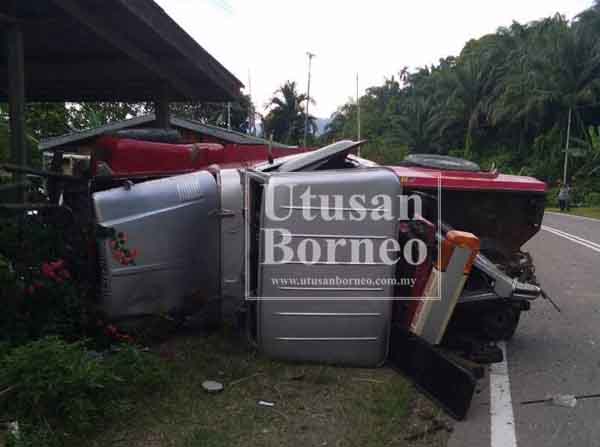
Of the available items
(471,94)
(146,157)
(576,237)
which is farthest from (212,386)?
(471,94)

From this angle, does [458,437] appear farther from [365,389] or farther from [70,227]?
[70,227]

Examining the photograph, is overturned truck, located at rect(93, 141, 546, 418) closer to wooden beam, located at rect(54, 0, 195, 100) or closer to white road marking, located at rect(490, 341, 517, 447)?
white road marking, located at rect(490, 341, 517, 447)

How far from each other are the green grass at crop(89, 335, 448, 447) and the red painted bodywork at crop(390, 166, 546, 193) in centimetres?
172

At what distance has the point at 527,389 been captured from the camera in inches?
177

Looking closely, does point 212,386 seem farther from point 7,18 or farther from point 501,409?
point 7,18

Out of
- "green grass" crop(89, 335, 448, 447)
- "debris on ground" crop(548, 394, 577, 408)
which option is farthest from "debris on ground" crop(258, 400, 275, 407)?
"debris on ground" crop(548, 394, 577, 408)

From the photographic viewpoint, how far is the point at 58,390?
10.9 ft

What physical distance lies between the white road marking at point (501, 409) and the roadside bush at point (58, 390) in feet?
8.08

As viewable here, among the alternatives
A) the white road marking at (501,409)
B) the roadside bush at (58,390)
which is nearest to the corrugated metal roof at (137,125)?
the white road marking at (501,409)

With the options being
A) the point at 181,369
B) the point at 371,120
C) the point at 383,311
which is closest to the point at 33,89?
the point at 181,369

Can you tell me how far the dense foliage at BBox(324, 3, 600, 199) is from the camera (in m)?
37.0

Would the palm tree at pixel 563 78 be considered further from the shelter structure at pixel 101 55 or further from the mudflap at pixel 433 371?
the mudflap at pixel 433 371

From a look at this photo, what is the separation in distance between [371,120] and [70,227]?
202 ft

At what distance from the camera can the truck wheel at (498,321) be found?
536cm
